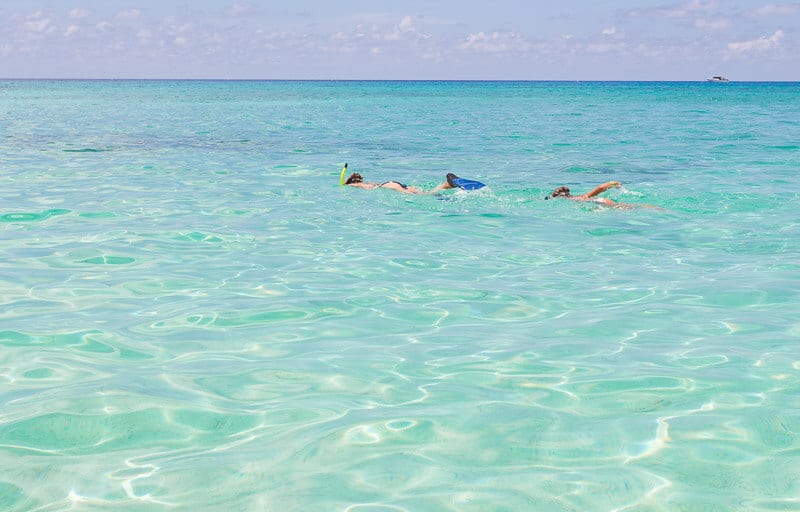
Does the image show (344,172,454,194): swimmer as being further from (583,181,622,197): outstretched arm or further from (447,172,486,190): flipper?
(583,181,622,197): outstretched arm

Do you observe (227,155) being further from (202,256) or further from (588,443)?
(588,443)

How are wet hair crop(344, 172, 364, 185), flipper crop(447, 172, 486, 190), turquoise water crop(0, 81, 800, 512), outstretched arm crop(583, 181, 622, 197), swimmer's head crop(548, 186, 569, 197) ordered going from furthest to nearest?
wet hair crop(344, 172, 364, 185) < flipper crop(447, 172, 486, 190) < swimmer's head crop(548, 186, 569, 197) < outstretched arm crop(583, 181, 622, 197) < turquoise water crop(0, 81, 800, 512)

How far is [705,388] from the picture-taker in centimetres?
508

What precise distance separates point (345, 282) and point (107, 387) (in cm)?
318

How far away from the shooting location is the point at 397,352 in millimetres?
5855

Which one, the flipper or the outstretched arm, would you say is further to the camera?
the flipper

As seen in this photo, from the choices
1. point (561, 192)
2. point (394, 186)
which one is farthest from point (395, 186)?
point (561, 192)

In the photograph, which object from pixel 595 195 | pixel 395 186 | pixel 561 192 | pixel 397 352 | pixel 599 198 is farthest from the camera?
pixel 395 186

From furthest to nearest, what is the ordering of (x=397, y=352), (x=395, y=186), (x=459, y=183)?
(x=395, y=186), (x=459, y=183), (x=397, y=352)

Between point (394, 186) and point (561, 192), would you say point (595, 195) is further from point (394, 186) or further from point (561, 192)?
point (394, 186)

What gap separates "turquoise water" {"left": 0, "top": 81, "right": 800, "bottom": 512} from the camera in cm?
392

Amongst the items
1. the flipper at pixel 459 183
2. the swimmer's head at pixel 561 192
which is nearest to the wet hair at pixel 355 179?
the flipper at pixel 459 183

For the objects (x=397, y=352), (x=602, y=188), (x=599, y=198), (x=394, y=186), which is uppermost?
(x=602, y=188)

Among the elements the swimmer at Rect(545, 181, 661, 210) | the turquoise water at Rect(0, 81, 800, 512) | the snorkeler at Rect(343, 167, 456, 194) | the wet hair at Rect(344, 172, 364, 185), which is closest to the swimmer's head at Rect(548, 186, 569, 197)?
the swimmer at Rect(545, 181, 661, 210)
